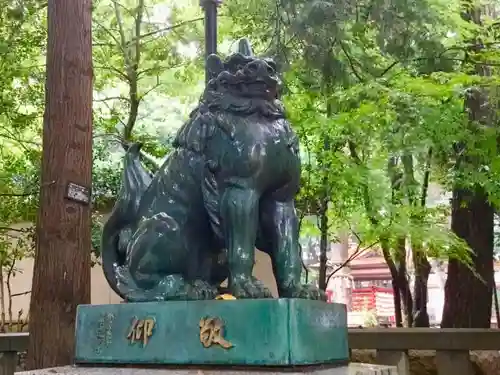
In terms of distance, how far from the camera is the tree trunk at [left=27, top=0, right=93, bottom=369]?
418 centimetres

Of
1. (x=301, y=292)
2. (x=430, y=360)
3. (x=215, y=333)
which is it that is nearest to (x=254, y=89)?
(x=301, y=292)

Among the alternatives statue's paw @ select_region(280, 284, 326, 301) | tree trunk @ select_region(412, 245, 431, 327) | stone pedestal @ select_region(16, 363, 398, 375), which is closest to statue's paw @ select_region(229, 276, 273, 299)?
statue's paw @ select_region(280, 284, 326, 301)

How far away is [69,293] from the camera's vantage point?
424 cm

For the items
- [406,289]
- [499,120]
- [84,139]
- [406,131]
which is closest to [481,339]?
[406,131]

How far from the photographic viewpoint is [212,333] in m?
1.87

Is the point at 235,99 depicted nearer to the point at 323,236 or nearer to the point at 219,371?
the point at 219,371

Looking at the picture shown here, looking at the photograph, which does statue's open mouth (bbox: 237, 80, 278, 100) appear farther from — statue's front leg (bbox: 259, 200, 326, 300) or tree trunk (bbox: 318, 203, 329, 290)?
tree trunk (bbox: 318, 203, 329, 290)

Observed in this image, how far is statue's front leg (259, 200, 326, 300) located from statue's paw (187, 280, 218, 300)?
23cm

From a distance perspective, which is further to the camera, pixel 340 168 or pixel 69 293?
pixel 340 168

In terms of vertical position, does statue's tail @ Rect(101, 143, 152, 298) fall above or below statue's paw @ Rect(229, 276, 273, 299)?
above

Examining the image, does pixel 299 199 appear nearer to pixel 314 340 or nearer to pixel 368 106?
Answer: pixel 368 106

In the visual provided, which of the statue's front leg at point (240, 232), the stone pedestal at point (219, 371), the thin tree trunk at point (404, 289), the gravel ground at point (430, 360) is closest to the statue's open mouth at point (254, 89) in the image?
the statue's front leg at point (240, 232)

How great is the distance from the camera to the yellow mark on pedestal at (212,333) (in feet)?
6.07

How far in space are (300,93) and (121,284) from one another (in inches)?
168
